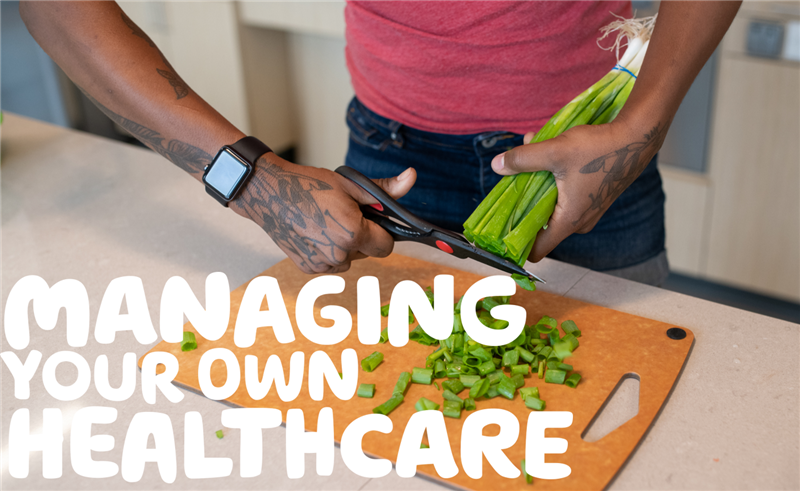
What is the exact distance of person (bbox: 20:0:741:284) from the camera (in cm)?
95

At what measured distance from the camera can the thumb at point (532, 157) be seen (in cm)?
91

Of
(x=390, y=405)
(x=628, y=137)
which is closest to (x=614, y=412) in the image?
(x=390, y=405)

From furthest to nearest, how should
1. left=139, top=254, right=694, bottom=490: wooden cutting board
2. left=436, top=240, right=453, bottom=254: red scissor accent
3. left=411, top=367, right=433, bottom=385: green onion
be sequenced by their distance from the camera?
left=436, top=240, right=453, bottom=254: red scissor accent → left=411, top=367, right=433, bottom=385: green onion → left=139, top=254, right=694, bottom=490: wooden cutting board

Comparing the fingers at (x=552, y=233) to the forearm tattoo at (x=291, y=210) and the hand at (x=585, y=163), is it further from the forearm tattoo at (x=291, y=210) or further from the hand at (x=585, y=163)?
the forearm tattoo at (x=291, y=210)

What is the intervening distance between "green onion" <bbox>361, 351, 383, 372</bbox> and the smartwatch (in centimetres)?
30

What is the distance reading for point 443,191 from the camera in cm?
121

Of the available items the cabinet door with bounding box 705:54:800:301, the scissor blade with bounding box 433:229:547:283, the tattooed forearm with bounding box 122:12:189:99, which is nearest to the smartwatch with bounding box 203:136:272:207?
the tattooed forearm with bounding box 122:12:189:99

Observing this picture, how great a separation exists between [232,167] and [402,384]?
15.1 inches

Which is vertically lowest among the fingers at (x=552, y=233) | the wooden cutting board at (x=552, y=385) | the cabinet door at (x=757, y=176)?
the cabinet door at (x=757, y=176)

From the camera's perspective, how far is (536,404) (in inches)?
31.6

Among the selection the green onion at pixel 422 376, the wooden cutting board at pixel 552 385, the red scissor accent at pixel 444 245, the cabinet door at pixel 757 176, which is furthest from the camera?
the cabinet door at pixel 757 176

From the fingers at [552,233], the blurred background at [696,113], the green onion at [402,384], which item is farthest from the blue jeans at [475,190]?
the blurred background at [696,113]

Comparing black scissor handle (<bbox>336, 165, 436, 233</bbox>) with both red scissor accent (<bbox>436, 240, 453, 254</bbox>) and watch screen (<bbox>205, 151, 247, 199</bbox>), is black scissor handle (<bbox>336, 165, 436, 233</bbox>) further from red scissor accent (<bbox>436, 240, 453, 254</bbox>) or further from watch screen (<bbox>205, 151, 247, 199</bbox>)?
watch screen (<bbox>205, 151, 247, 199</bbox>)

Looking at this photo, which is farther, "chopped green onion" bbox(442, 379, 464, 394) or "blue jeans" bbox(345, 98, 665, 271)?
"blue jeans" bbox(345, 98, 665, 271)
